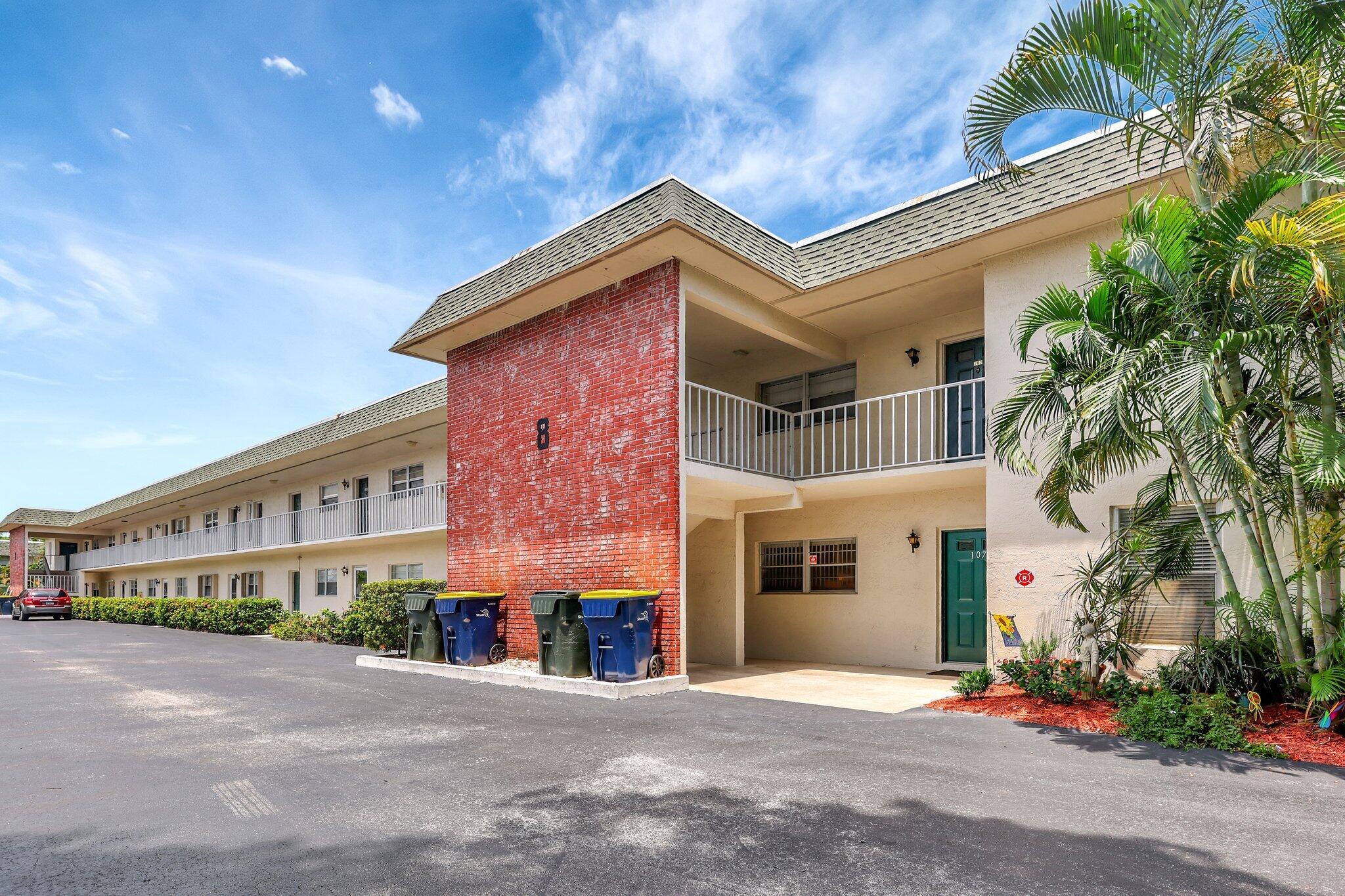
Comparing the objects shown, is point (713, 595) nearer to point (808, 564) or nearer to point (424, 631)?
point (808, 564)

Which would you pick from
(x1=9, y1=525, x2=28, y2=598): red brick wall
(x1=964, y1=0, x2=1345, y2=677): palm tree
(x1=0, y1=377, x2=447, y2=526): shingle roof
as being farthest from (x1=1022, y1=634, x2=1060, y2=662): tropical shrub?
(x1=9, y1=525, x2=28, y2=598): red brick wall

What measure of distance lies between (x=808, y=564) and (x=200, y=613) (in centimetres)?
2171

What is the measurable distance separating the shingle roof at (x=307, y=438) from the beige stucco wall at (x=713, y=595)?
23.4 feet

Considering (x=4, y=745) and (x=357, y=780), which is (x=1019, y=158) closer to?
(x=357, y=780)

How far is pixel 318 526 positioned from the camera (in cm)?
2455

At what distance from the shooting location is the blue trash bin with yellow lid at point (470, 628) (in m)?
12.5

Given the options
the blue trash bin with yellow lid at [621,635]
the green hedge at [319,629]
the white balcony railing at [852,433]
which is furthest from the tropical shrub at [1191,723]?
the green hedge at [319,629]

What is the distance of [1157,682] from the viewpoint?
764 centimetres

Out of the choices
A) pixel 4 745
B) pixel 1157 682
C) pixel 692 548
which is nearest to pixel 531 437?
pixel 692 548

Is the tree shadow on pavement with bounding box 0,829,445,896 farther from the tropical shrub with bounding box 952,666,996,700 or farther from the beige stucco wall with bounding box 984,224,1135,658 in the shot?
the beige stucco wall with bounding box 984,224,1135,658

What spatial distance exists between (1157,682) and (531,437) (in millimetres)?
9207

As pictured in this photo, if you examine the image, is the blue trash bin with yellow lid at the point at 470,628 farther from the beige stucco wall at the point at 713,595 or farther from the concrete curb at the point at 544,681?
the beige stucco wall at the point at 713,595

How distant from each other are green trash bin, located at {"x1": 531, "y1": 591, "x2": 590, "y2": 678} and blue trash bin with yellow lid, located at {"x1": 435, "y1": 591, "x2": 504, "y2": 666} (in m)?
2.05

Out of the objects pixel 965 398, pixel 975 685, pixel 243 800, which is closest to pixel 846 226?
pixel 965 398
